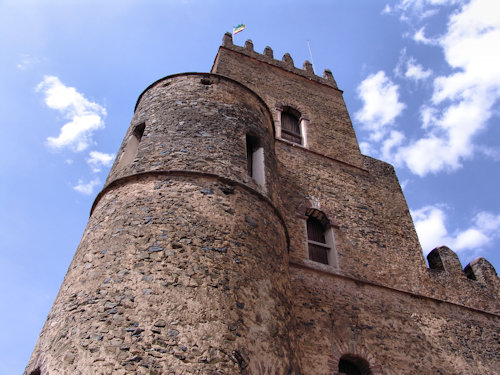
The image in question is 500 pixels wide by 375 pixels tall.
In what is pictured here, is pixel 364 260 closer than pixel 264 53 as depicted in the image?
Yes

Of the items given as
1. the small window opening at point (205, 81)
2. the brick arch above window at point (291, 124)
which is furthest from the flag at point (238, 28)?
the small window opening at point (205, 81)

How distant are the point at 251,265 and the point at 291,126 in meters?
7.93

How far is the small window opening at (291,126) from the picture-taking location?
11758 mm

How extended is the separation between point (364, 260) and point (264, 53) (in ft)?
31.1

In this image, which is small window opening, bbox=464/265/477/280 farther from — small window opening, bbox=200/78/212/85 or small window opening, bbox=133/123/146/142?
small window opening, bbox=133/123/146/142

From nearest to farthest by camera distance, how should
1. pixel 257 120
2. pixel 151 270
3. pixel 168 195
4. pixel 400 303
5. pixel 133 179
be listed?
pixel 151 270 → pixel 168 195 → pixel 133 179 → pixel 257 120 → pixel 400 303

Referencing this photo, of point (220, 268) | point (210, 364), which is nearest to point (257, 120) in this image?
point (220, 268)

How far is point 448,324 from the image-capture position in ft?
29.1

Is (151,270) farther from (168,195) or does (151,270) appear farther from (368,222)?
(368,222)

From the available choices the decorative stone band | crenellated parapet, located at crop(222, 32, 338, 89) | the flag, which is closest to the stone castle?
the decorative stone band

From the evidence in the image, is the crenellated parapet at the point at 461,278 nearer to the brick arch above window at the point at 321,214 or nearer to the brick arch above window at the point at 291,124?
the brick arch above window at the point at 321,214

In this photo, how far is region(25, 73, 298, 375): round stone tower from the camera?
399 cm

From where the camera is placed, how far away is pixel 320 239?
9.32 m

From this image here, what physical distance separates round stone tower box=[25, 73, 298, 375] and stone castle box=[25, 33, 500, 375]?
2 centimetres
